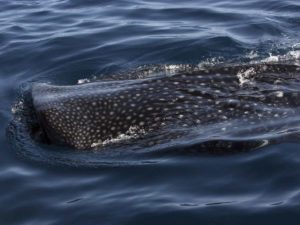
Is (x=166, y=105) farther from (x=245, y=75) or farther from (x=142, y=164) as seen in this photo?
(x=245, y=75)

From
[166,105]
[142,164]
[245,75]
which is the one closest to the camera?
[142,164]

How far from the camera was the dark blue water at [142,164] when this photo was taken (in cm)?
560

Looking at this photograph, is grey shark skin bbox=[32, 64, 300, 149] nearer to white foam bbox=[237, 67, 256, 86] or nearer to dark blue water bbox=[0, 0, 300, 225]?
white foam bbox=[237, 67, 256, 86]

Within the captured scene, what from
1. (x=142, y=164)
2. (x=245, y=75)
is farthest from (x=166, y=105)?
(x=245, y=75)

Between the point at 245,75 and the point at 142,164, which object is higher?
the point at 245,75

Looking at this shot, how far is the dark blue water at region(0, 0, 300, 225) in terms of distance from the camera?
18.4ft

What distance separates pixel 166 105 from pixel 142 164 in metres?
0.85

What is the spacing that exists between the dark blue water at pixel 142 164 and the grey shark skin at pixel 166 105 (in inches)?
13.6

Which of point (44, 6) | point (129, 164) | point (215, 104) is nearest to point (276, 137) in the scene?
point (215, 104)

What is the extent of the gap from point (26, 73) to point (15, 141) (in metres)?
3.13

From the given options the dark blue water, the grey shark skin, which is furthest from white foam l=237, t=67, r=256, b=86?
the dark blue water

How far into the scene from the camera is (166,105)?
Answer: 7.04 m

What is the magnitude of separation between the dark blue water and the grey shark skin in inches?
13.6

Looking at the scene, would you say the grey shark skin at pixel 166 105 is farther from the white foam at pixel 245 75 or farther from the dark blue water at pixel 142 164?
the dark blue water at pixel 142 164
